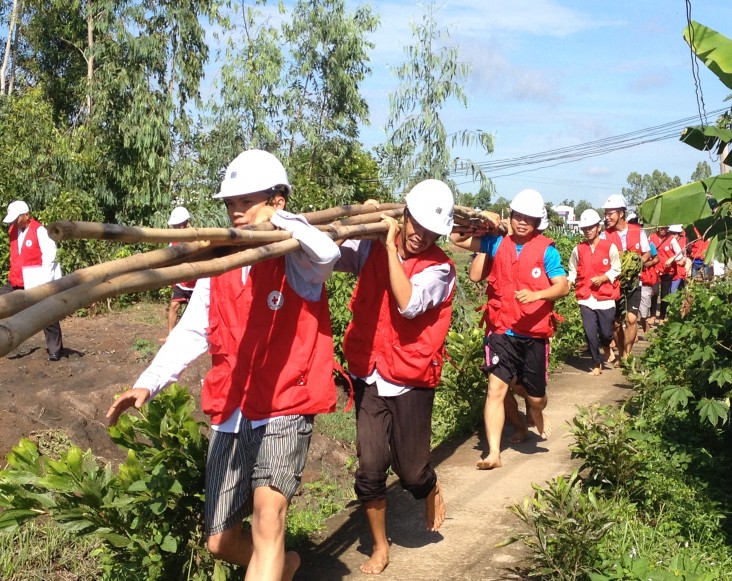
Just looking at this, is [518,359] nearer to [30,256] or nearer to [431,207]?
[431,207]

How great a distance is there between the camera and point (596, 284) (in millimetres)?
11039

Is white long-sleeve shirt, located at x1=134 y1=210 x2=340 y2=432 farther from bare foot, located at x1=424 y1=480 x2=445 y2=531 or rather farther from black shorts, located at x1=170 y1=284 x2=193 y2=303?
black shorts, located at x1=170 y1=284 x2=193 y2=303

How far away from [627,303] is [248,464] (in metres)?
8.74

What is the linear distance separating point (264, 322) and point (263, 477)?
0.69m

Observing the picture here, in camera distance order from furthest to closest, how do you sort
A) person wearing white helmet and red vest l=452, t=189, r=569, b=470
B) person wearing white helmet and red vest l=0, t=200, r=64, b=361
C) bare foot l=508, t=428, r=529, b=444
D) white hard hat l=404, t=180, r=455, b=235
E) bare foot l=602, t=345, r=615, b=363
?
bare foot l=602, t=345, r=615, b=363 → person wearing white helmet and red vest l=0, t=200, r=64, b=361 → bare foot l=508, t=428, r=529, b=444 → person wearing white helmet and red vest l=452, t=189, r=569, b=470 → white hard hat l=404, t=180, r=455, b=235

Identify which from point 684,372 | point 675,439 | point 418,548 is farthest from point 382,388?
point 684,372

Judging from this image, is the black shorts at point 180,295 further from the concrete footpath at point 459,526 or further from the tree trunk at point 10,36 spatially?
the tree trunk at point 10,36

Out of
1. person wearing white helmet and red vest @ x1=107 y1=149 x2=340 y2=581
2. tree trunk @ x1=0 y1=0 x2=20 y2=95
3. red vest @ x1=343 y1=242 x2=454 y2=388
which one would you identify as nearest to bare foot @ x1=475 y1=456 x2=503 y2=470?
red vest @ x1=343 y1=242 x2=454 y2=388

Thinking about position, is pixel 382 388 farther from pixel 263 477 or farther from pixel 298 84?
pixel 298 84

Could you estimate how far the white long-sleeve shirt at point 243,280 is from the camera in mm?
3791

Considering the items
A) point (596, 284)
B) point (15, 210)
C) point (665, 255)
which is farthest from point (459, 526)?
point (665, 255)

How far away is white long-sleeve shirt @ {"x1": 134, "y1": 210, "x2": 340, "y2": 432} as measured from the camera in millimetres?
3791

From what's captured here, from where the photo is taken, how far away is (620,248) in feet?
38.0

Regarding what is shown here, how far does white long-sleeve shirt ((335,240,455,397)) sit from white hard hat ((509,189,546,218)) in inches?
78.7
